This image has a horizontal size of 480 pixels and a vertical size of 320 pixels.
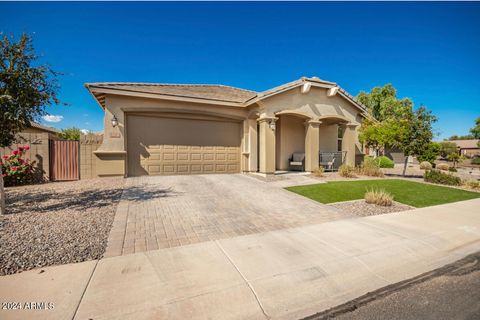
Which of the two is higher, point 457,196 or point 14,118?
point 14,118

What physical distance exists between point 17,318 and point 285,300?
107 inches

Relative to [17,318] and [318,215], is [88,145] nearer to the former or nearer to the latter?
[17,318]

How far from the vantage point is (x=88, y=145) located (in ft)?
32.0

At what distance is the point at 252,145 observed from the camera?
11.6 metres

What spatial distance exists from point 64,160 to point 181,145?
16.7 ft

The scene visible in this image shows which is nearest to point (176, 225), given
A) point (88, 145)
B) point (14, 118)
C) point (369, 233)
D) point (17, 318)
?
point (17, 318)

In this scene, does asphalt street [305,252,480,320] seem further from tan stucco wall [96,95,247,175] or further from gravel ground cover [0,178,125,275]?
tan stucco wall [96,95,247,175]

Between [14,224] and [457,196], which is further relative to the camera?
A: [457,196]

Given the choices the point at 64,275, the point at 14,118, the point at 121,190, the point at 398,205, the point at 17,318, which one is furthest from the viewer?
the point at 121,190

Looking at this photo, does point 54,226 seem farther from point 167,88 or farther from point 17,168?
point 167,88

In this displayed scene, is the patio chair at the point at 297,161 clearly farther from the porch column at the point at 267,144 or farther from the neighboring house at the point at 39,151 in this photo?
the neighboring house at the point at 39,151

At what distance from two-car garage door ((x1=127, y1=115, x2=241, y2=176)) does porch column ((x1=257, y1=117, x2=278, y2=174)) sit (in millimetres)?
1917

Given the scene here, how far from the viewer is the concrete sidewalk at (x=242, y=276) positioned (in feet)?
7.53

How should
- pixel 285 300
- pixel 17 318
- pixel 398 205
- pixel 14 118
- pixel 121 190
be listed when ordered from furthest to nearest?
pixel 121 190 < pixel 398 205 < pixel 14 118 < pixel 285 300 < pixel 17 318
